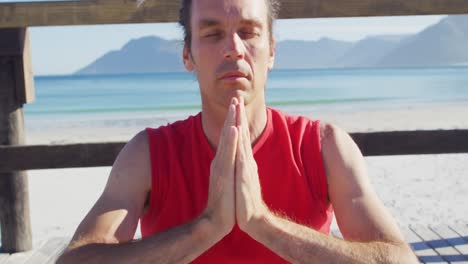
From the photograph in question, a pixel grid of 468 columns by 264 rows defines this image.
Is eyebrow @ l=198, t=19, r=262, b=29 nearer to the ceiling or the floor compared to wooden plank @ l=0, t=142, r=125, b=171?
nearer to the ceiling

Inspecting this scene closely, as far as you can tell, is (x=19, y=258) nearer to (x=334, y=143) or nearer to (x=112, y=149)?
(x=112, y=149)

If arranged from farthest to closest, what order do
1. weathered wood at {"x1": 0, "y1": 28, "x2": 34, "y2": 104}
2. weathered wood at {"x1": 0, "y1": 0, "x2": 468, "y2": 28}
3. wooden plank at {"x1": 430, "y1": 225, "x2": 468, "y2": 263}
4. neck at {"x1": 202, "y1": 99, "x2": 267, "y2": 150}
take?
wooden plank at {"x1": 430, "y1": 225, "x2": 468, "y2": 263}
weathered wood at {"x1": 0, "y1": 28, "x2": 34, "y2": 104}
weathered wood at {"x1": 0, "y1": 0, "x2": 468, "y2": 28}
neck at {"x1": 202, "y1": 99, "x2": 267, "y2": 150}

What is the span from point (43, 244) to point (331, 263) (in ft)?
9.13

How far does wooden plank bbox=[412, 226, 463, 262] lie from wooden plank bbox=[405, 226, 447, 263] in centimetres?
2

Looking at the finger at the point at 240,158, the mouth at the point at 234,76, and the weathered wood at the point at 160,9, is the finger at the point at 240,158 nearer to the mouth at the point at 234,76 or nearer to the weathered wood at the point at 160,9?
the mouth at the point at 234,76

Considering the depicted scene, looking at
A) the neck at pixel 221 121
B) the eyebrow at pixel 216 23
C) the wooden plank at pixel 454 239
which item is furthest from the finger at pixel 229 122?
the wooden plank at pixel 454 239

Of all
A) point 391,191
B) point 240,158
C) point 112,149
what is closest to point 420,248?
point 112,149

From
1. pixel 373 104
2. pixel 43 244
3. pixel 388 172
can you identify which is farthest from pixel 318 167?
pixel 373 104

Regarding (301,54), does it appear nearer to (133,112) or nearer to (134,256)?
(133,112)

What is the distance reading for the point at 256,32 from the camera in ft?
5.55

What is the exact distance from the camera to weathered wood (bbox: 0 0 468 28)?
8.90 ft

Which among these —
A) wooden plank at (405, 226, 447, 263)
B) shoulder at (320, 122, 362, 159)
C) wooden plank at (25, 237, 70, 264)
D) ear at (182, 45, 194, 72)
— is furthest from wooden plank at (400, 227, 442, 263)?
ear at (182, 45, 194, 72)

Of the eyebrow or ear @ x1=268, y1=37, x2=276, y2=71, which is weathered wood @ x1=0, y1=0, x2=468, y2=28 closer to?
ear @ x1=268, y1=37, x2=276, y2=71

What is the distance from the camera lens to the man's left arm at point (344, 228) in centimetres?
151
